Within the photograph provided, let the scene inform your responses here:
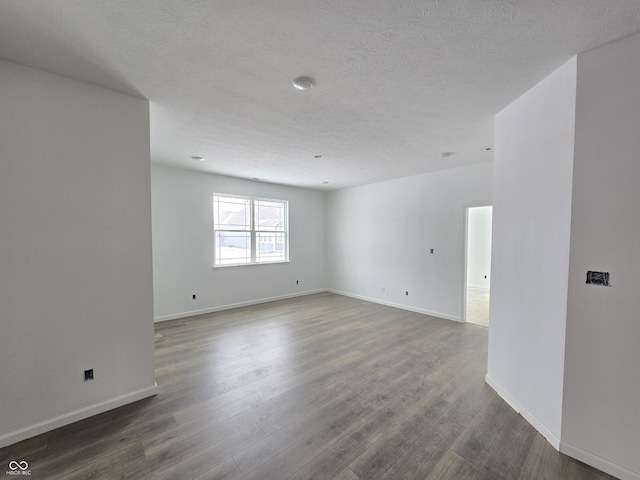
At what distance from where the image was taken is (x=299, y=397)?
2.32m

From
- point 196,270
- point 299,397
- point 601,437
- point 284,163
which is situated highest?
point 284,163

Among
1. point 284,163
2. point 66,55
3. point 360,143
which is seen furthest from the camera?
point 284,163

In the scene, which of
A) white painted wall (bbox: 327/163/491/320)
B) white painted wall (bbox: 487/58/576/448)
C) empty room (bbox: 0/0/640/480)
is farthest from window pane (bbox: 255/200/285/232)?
white painted wall (bbox: 487/58/576/448)

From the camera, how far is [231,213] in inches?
211

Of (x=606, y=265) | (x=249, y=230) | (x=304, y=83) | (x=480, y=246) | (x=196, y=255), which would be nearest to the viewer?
(x=606, y=265)

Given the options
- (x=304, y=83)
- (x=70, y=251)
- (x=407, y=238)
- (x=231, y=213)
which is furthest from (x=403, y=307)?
(x=70, y=251)

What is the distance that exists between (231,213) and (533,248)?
498 centimetres

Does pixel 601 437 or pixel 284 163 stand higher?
pixel 284 163

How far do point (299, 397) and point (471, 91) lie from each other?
3086mm

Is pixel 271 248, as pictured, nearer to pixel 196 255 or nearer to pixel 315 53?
pixel 196 255

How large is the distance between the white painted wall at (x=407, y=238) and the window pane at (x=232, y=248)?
239 centimetres

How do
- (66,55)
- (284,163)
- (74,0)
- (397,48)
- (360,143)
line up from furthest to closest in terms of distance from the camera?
(284,163) → (360,143) → (66,55) → (397,48) → (74,0)

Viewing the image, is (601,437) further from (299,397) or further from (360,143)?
(360,143)

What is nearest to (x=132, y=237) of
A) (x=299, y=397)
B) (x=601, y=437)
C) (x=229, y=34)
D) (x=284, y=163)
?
(x=229, y=34)
